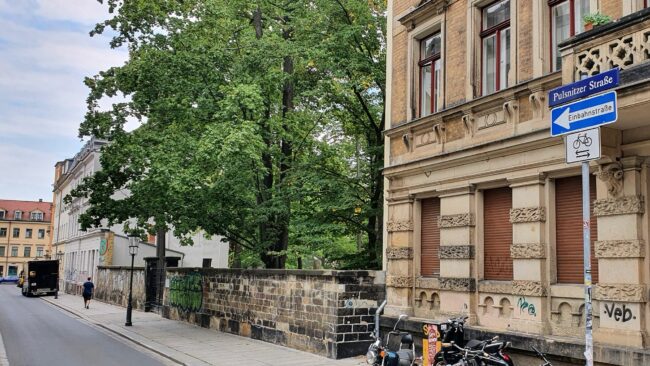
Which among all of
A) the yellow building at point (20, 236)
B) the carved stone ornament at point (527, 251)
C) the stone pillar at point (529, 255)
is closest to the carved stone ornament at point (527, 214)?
the stone pillar at point (529, 255)

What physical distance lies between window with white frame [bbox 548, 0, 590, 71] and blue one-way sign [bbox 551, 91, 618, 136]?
4.68m

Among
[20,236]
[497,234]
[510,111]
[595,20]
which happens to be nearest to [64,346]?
[497,234]

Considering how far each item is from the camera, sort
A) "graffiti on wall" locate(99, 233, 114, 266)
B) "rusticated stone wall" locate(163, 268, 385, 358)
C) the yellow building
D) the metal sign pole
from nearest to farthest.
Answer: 1. the metal sign pole
2. "rusticated stone wall" locate(163, 268, 385, 358)
3. "graffiti on wall" locate(99, 233, 114, 266)
4. the yellow building

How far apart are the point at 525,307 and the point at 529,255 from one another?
3.08 ft

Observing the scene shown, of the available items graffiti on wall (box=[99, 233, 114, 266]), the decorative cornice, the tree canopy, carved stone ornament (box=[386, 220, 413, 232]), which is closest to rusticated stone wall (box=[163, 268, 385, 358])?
carved stone ornament (box=[386, 220, 413, 232])

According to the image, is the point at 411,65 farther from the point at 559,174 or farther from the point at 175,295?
the point at 175,295

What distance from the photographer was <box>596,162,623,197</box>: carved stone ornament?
29.6 feet

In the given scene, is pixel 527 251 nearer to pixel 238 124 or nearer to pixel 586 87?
pixel 586 87

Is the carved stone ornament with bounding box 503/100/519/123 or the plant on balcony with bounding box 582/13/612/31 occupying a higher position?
the plant on balcony with bounding box 582/13/612/31

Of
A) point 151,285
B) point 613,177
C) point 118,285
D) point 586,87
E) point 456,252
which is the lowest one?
point 118,285

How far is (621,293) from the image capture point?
28.9 ft

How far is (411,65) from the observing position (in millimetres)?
14516

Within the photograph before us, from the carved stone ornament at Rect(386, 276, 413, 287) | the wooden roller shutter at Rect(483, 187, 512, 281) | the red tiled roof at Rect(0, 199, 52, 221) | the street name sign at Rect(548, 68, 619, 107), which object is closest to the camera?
the street name sign at Rect(548, 68, 619, 107)

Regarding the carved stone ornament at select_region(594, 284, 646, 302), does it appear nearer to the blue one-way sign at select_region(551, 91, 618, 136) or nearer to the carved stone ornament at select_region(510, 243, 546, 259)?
the carved stone ornament at select_region(510, 243, 546, 259)
